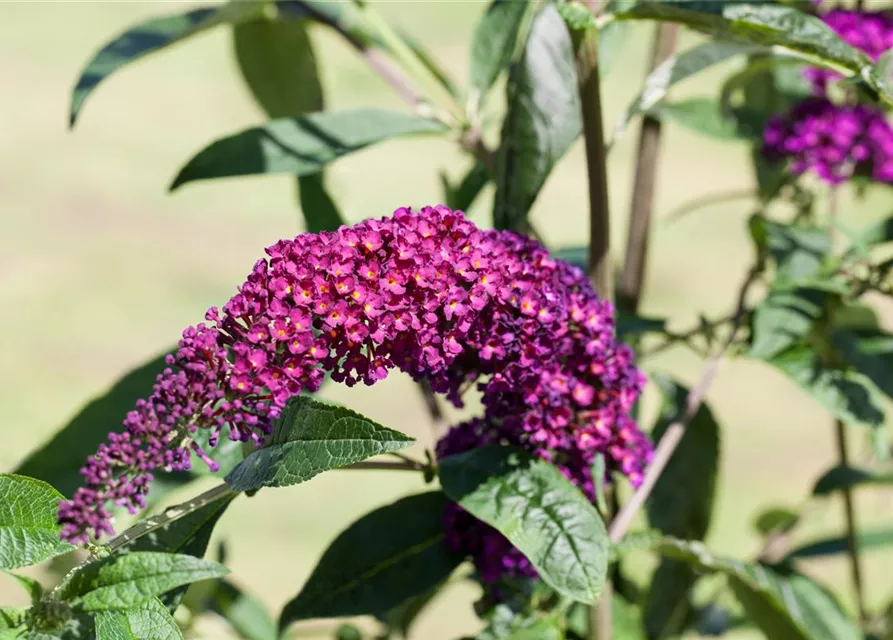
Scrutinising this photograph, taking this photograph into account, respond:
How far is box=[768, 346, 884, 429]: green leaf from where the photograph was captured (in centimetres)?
106

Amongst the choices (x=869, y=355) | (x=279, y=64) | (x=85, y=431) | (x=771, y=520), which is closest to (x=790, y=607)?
(x=869, y=355)

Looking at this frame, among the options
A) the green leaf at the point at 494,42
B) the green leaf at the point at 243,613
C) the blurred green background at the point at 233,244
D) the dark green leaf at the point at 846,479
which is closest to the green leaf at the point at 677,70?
the green leaf at the point at 494,42

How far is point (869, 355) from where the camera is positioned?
1.13 metres

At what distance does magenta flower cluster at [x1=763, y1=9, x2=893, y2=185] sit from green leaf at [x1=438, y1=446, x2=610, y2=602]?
62 centimetres

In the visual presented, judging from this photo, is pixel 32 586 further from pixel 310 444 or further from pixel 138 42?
pixel 138 42

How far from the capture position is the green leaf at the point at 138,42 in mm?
1049

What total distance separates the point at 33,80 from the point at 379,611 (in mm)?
4485

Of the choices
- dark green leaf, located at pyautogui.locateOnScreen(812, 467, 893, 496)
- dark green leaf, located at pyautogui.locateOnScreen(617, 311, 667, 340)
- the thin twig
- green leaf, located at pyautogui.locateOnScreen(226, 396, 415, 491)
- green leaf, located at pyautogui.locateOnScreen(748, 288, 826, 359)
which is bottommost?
dark green leaf, located at pyautogui.locateOnScreen(812, 467, 893, 496)

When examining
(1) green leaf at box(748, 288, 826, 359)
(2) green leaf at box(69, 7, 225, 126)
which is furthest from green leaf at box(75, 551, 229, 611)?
(1) green leaf at box(748, 288, 826, 359)

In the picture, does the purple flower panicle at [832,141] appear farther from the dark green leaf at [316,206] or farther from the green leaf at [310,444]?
the green leaf at [310,444]

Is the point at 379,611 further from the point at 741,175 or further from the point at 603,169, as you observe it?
the point at 741,175

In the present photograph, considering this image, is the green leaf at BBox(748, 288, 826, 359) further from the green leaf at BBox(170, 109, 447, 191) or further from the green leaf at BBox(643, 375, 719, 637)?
the green leaf at BBox(170, 109, 447, 191)

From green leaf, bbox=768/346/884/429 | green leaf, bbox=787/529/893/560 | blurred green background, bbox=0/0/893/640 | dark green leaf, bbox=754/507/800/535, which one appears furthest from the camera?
blurred green background, bbox=0/0/893/640

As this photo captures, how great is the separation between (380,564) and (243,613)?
16.0 inches
